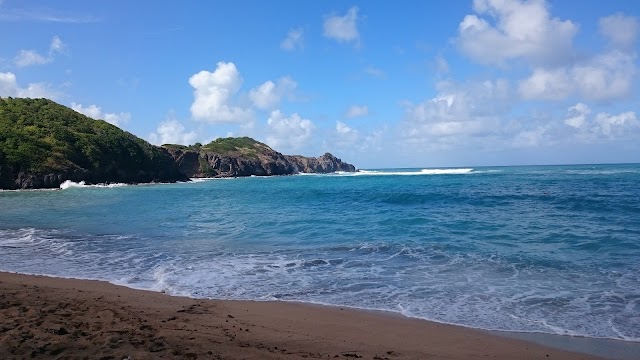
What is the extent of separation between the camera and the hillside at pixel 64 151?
219 ft

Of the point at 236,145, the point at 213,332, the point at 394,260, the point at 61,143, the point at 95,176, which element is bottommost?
the point at 394,260

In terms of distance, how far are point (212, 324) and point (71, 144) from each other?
85210 mm

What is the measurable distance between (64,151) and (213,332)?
81.8 m

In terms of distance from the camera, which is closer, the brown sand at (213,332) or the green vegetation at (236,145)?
the brown sand at (213,332)

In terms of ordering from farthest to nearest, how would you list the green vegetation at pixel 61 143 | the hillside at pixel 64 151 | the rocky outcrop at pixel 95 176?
the green vegetation at pixel 61 143 → the hillside at pixel 64 151 → the rocky outcrop at pixel 95 176

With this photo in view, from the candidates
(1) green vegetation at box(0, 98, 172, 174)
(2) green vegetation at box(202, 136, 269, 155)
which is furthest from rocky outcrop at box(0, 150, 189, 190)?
(2) green vegetation at box(202, 136, 269, 155)

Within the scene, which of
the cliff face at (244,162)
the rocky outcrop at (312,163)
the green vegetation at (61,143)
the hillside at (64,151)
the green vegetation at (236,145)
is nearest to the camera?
the hillside at (64,151)

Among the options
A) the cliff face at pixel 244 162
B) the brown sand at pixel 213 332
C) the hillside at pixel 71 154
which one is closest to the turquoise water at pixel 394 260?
the brown sand at pixel 213 332

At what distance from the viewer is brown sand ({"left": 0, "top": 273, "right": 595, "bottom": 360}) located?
5.51 meters

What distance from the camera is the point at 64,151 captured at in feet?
248

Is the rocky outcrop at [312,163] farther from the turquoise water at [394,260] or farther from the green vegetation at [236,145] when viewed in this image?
the turquoise water at [394,260]

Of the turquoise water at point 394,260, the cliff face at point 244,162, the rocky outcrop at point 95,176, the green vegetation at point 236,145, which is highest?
the green vegetation at point 236,145

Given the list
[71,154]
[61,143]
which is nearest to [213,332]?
[71,154]

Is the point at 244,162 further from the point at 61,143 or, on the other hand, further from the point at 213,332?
the point at 213,332
